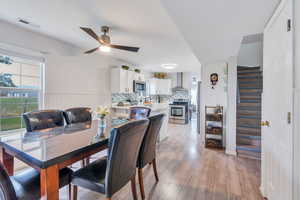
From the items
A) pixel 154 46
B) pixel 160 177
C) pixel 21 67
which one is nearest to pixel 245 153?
pixel 160 177

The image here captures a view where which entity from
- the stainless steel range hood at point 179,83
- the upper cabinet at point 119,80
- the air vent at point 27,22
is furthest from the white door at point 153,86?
the air vent at point 27,22

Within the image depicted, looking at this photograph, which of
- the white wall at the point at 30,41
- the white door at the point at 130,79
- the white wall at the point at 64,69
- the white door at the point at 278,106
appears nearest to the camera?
the white door at the point at 278,106

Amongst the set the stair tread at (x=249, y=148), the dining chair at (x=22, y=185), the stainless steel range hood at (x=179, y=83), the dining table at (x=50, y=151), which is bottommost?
the stair tread at (x=249, y=148)

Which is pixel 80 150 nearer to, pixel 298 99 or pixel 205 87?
pixel 298 99

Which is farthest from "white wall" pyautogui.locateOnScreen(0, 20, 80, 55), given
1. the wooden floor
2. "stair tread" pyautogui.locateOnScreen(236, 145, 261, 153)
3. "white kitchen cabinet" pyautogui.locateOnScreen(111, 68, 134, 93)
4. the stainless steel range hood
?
the stainless steel range hood

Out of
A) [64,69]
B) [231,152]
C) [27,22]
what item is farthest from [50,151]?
[231,152]

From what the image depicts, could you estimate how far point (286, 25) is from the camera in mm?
1263

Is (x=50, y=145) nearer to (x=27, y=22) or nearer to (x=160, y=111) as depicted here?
(x=27, y=22)

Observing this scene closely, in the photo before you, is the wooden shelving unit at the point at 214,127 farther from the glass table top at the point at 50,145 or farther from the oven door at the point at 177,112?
the oven door at the point at 177,112

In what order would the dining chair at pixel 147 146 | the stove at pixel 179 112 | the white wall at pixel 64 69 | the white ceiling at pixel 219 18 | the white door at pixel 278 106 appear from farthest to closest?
the stove at pixel 179 112 → the white wall at pixel 64 69 → the dining chair at pixel 147 146 → the white ceiling at pixel 219 18 → the white door at pixel 278 106

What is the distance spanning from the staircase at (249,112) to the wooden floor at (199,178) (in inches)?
17.7

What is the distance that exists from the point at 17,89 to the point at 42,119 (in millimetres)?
1257

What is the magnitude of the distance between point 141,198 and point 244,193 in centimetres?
136

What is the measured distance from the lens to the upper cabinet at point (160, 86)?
7.11 meters
